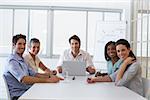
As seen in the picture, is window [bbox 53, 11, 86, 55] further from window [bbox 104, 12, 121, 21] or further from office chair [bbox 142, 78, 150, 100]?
office chair [bbox 142, 78, 150, 100]

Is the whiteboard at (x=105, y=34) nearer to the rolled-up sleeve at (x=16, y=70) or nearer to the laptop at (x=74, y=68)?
the laptop at (x=74, y=68)

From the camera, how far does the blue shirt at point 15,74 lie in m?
2.54

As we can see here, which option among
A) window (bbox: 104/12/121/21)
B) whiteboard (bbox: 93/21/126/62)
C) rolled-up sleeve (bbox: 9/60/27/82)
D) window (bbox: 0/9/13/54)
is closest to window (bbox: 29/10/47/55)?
window (bbox: 0/9/13/54)

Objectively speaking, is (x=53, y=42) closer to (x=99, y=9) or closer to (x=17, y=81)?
(x=99, y=9)

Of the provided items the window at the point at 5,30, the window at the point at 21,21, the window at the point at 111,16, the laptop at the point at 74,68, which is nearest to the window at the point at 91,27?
the window at the point at 111,16

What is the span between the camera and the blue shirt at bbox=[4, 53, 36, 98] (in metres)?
2.54

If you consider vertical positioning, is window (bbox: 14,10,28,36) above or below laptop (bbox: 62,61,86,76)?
above

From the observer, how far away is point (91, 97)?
5.84 feet

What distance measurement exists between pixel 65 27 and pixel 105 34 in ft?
2.68

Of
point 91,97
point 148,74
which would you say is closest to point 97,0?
point 148,74

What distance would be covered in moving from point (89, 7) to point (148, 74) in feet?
7.66

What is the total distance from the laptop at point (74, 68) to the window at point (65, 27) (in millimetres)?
1984

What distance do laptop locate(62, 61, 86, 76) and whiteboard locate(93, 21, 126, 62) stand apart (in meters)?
1.83

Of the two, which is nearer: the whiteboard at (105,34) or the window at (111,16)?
the whiteboard at (105,34)
